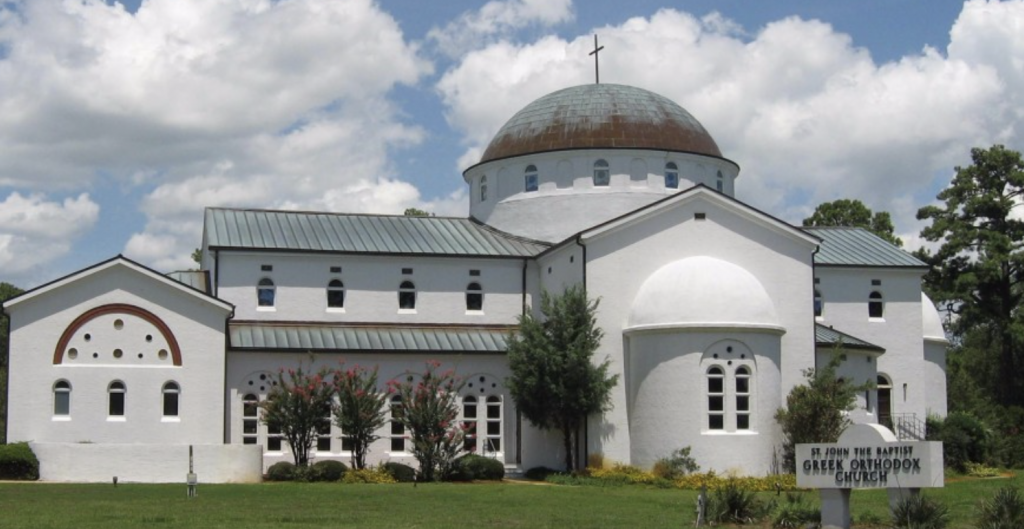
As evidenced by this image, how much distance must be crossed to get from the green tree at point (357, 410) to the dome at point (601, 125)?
1305cm

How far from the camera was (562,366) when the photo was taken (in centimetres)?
3956

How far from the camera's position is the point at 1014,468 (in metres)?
48.2

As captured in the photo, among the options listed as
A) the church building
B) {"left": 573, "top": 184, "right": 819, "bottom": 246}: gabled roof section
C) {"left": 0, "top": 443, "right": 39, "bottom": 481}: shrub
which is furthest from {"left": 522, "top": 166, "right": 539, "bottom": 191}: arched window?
{"left": 0, "top": 443, "right": 39, "bottom": 481}: shrub

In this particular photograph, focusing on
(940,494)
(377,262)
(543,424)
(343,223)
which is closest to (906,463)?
(940,494)

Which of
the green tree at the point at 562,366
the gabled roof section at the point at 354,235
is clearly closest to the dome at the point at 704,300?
the green tree at the point at 562,366

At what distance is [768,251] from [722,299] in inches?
172

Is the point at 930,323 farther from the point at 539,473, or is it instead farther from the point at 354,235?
the point at 354,235

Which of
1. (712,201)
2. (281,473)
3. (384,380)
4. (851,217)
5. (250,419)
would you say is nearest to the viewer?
(281,473)

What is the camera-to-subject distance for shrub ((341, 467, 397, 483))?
38031 millimetres

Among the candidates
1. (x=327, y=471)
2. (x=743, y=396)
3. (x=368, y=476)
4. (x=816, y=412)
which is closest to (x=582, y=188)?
(x=743, y=396)

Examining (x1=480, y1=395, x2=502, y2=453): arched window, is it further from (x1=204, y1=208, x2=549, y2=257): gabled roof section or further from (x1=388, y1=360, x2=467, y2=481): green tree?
(x1=204, y1=208, x2=549, y2=257): gabled roof section

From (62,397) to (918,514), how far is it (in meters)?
26.6

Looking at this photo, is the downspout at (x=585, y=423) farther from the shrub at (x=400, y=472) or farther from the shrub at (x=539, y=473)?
the shrub at (x=400, y=472)

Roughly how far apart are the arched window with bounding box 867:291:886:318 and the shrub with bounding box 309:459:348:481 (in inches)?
845
